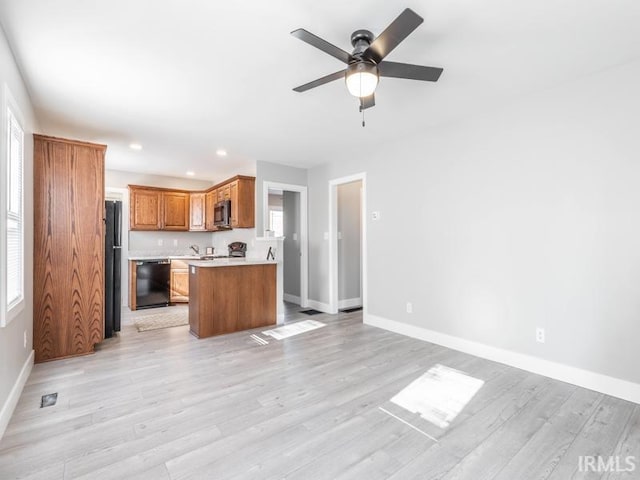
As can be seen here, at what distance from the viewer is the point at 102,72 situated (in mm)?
2551

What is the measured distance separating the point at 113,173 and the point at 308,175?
3.57 m

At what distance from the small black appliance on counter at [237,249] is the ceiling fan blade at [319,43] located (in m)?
4.35

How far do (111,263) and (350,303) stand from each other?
3621mm

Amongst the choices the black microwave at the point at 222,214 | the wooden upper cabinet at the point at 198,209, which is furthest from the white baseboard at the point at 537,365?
the wooden upper cabinet at the point at 198,209

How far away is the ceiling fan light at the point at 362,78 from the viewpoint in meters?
1.99

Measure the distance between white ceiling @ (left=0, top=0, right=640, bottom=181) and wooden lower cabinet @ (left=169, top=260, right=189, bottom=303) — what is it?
275 centimetres

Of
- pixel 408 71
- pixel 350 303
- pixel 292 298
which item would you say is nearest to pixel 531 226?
pixel 408 71

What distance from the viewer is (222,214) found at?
5668mm

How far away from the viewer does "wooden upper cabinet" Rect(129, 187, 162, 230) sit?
598cm

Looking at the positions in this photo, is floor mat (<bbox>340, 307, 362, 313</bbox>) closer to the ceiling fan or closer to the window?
the ceiling fan

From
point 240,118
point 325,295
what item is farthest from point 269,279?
point 240,118

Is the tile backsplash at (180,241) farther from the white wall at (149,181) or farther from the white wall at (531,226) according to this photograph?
the white wall at (531,226)

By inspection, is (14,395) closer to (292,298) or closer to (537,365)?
(537,365)

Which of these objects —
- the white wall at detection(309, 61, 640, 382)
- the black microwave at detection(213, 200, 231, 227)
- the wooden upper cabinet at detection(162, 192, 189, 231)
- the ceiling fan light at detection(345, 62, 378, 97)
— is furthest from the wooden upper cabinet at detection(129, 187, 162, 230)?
the ceiling fan light at detection(345, 62, 378, 97)
